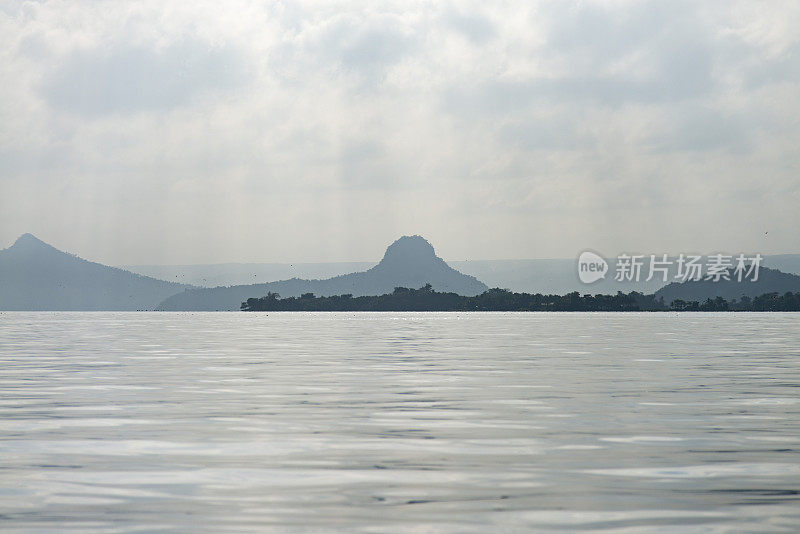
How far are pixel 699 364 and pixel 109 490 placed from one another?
3575 centimetres

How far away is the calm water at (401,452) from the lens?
13.6m

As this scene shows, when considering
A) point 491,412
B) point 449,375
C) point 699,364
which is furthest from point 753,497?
point 699,364

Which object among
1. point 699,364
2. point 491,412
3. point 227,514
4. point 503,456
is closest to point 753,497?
point 503,456

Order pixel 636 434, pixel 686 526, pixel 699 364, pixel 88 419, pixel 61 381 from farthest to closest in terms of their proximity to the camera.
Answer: pixel 699 364
pixel 61 381
pixel 88 419
pixel 636 434
pixel 686 526

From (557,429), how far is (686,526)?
952 centimetres

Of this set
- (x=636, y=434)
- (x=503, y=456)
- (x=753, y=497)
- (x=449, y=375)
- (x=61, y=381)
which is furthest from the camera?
(x=449, y=375)

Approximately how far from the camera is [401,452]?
62.6 feet

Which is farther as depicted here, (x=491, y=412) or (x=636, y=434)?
(x=491, y=412)

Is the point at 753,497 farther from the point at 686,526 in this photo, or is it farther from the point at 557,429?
the point at 557,429

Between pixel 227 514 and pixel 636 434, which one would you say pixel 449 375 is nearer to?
pixel 636 434

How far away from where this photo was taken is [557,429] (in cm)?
2239

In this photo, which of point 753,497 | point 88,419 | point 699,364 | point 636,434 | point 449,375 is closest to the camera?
point 753,497

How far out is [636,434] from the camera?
21484 millimetres

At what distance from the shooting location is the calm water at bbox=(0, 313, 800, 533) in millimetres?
13555
